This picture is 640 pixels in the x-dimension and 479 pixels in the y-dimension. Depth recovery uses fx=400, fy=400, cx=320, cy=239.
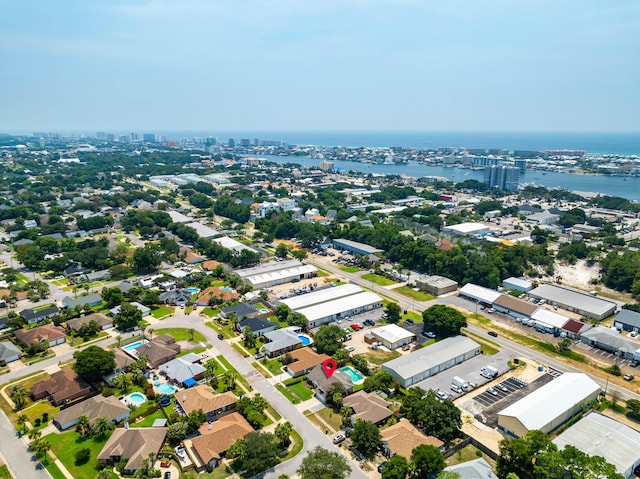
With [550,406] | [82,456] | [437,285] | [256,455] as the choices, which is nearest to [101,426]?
[82,456]

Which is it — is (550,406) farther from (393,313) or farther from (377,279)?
(377,279)

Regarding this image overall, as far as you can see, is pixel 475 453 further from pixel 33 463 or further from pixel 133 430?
pixel 33 463

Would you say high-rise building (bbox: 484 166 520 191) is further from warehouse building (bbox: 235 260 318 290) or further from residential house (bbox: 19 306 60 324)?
residential house (bbox: 19 306 60 324)

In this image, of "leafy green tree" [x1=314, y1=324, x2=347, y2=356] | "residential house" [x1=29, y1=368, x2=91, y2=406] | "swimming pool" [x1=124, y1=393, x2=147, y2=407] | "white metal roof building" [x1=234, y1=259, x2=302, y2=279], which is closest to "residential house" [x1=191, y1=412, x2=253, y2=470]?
"swimming pool" [x1=124, y1=393, x2=147, y2=407]

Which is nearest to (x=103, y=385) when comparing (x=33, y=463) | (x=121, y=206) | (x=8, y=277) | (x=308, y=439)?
(x=33, y=463)

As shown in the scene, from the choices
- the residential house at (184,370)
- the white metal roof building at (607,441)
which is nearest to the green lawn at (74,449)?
the residential house at (184,370)
